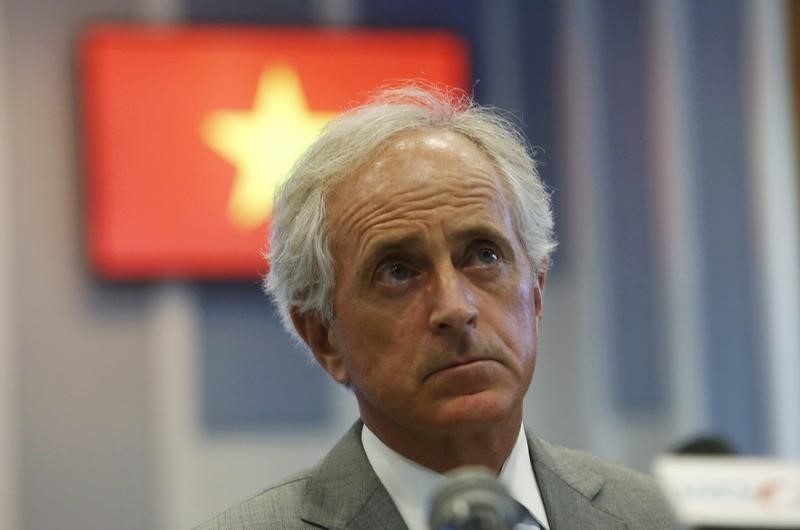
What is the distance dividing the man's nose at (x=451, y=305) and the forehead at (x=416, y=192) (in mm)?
87

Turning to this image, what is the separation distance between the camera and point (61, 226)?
5082 mm

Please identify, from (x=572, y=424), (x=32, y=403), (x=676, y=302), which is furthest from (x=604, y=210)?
(x=32, y=403)

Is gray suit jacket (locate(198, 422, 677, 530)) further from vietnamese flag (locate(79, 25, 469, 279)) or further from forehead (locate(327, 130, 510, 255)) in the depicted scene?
vietnamese flag (locate(79, 25, 469, 279))

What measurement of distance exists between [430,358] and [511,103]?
12.8ft

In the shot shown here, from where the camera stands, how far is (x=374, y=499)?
6.06 feet

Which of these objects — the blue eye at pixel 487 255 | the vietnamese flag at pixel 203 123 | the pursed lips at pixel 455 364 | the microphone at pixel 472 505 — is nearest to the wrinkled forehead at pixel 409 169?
the blue eye at pixel 487 255

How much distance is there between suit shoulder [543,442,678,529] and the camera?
6.62ft

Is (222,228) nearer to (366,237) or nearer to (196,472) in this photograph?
(196,472)

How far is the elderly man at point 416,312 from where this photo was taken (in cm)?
181

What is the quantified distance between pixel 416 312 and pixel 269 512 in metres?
0.36

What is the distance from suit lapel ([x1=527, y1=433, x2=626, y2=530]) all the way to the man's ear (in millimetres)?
312

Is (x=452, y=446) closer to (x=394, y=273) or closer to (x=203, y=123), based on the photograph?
(x=394, y=273)

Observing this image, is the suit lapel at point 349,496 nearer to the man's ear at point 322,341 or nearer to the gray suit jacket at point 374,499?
the gray suit jacket at point 374,499

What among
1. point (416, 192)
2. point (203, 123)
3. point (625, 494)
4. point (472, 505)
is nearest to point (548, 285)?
point (203, 123)
